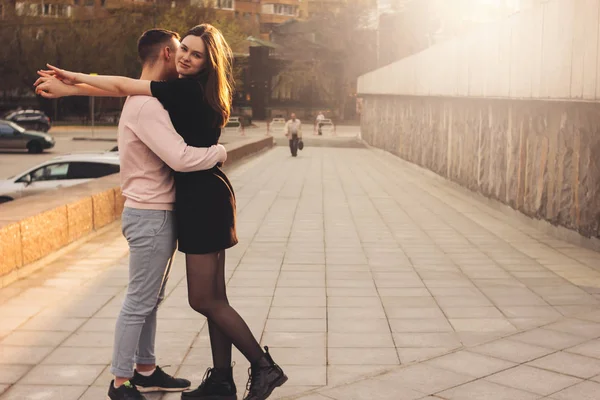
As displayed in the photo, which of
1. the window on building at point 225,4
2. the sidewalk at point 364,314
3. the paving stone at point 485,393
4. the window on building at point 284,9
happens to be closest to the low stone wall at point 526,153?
the sidewalk at point 364,314

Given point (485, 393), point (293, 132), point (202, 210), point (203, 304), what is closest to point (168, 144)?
point (202, 210)

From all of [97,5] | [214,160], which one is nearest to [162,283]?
[214,160]

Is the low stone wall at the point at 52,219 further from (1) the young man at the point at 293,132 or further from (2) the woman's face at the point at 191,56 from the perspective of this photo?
(1) the young man at the point at 293,132

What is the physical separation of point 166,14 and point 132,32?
11.0 feet

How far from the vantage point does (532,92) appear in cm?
1235

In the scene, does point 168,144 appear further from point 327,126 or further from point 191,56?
point 327,126

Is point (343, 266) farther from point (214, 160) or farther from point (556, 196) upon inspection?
point (214, 160)

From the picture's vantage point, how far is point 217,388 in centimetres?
455

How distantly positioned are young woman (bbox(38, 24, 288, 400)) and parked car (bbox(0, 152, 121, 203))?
A: 10841 millimetres

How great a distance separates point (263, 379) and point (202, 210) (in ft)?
2.83

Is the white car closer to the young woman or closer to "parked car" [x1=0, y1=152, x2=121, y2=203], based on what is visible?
"parked car" [x1=0, y1=152, x2=121, y2=203]

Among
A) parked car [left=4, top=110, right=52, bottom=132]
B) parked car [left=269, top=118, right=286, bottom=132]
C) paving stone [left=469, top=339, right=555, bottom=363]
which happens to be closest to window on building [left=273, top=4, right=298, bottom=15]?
parked car [left=269, top=118, right=286, bottom=132]

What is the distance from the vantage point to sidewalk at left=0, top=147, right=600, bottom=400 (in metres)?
5.07

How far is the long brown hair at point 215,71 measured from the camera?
4.23 metres
